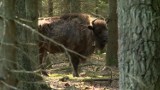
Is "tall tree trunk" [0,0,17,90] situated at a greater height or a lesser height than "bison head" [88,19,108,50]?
greater

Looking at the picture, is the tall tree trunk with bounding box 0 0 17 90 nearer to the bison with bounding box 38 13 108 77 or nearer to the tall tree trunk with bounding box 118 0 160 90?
the tall tree trunk with bounding box 118 0 160 90

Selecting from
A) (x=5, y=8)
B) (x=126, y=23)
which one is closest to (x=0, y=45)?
(x=5, y=8)

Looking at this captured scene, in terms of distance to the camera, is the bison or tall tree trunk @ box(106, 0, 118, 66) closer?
tall tree trunk @ box(106, 0, 118, 66)

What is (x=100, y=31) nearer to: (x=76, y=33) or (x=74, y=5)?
(x=76, y=33)

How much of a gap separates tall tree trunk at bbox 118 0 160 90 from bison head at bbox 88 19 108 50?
813 centimetres

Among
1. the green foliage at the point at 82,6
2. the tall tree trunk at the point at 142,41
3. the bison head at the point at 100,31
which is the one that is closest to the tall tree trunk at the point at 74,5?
the green foliage at the point at 82,6

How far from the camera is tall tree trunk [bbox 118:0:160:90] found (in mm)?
5656

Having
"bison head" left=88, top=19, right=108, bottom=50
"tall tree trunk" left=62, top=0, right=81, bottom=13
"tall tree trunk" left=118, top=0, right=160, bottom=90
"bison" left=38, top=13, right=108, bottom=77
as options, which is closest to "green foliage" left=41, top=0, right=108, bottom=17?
"tall tree trunk" left=62, top=0, right=81, bottom=13

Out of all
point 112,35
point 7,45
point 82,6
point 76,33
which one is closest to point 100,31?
point 112,35

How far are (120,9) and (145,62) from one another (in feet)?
2.89

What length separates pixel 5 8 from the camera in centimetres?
393

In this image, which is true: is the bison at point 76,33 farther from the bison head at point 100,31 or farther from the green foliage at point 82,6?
the green foliage at point 82,6

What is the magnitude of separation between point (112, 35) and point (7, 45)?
1001cm

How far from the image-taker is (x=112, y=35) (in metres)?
13.8
